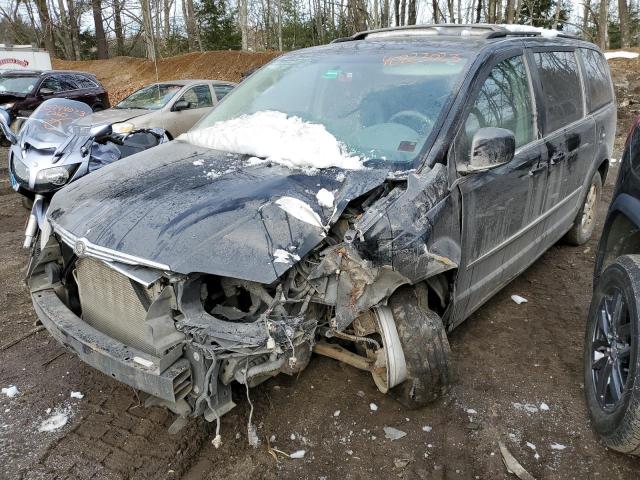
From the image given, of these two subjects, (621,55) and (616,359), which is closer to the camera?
(616,359)

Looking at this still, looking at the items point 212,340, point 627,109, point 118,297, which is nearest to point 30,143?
point 118,297

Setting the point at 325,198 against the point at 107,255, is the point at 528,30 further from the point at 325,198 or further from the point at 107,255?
the point at 107,255

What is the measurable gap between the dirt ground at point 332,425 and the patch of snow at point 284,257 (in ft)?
3.50

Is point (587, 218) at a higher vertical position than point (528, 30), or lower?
lower

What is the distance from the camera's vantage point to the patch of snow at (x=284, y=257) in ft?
7.61

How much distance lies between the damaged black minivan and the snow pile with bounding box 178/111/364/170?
0.01 meters

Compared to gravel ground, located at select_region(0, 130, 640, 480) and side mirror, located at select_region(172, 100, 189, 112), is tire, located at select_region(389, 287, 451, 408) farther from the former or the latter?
side mirror, located at select_region(172, 100, 189, 112)

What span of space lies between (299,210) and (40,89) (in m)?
12.6

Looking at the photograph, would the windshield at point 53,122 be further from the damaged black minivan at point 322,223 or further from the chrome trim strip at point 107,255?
the chrome trim strip at point 107,255

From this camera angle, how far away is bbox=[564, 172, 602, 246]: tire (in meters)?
5.12

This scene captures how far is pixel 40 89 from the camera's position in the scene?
499 inches

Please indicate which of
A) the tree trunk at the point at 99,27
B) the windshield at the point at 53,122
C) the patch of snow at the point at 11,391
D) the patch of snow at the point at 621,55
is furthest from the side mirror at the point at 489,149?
the tree trunk at the point at 99,27

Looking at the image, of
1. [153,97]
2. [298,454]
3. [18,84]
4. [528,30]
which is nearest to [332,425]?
[298,454]

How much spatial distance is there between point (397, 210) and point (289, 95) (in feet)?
5.16
